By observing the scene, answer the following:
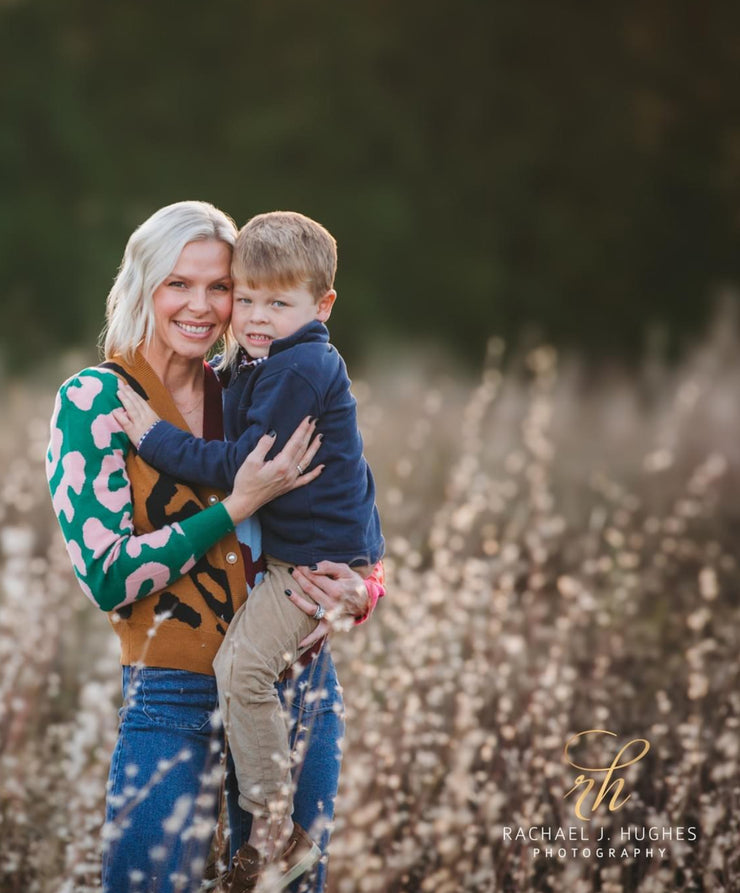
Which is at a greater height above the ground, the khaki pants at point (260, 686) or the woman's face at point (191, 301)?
the woman's face at point (191, 301)

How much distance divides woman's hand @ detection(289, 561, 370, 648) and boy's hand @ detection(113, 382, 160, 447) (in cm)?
53

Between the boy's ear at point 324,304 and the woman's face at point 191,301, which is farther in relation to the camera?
the boy's ear at point 324,304

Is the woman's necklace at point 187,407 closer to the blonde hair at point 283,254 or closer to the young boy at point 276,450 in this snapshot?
the young boy at point 276,450

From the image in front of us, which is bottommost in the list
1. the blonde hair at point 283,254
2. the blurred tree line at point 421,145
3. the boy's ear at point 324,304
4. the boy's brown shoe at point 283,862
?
the boy's brown shoe at point 283,862

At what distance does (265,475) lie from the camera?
8.80 ft

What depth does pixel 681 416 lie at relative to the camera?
7934 millimetres

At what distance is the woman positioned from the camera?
8.67 ft

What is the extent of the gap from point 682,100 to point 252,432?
14.0 metres

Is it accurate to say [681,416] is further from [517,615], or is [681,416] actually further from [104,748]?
[104,748]

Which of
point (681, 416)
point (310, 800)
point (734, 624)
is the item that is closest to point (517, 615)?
point (734, 624)

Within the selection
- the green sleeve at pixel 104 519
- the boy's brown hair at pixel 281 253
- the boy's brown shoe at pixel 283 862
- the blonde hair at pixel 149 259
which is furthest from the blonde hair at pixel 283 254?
the boy's brown shoe at pixel 283 862

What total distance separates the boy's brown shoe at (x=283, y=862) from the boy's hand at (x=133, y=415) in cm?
107

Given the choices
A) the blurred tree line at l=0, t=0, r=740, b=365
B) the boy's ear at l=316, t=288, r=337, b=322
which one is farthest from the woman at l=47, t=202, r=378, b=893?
the blurred tree line at l=0, t=0, r=740, b=365

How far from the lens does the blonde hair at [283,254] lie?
2.81 metres
